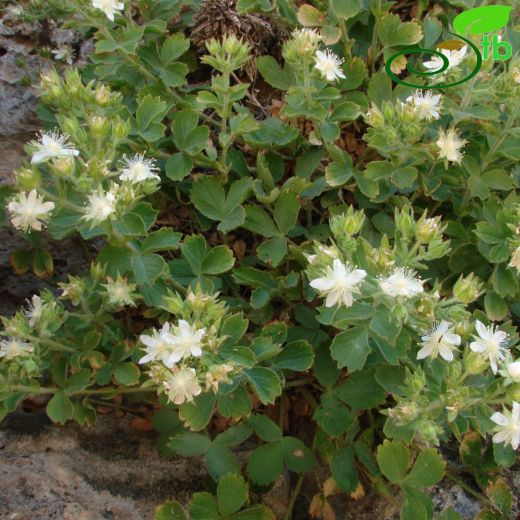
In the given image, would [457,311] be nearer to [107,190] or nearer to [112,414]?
[107,190]

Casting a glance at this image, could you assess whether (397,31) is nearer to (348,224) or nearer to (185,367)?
(348,224)

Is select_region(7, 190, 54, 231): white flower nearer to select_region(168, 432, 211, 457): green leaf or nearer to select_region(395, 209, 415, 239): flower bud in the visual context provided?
select_region(168, 432, 211, 457): green leaf

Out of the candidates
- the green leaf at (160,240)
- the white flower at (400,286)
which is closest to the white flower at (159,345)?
the green leaf at (160,240)

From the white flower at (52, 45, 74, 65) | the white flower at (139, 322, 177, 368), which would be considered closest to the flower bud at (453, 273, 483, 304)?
the white flower at (139, 322, 177, 368)

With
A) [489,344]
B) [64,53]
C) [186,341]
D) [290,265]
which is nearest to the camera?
[186,341]

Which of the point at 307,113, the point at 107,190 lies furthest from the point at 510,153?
the point at 107,190

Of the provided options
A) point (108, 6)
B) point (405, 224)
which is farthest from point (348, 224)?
point (108, 6)
